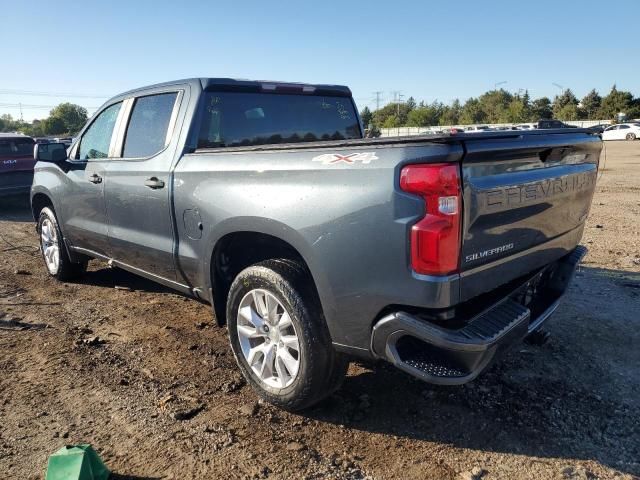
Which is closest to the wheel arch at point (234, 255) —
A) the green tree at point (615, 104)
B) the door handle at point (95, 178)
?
the door handle at point (95, 178)

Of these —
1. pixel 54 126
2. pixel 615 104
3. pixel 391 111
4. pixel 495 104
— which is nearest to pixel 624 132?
pixel 615 104

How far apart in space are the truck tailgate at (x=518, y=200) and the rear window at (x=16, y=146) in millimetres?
10992

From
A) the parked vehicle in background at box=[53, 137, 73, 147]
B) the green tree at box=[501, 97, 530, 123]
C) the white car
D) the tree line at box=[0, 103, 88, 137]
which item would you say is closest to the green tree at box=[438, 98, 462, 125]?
the green tree at box=[501, 97, 530, 123]

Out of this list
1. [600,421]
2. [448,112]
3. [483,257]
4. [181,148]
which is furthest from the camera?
[448,112]

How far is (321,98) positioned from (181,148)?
1.50 meters

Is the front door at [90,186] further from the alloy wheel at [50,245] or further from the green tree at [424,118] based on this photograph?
the green tree at [424,118]

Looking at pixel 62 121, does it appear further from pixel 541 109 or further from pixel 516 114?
pixel 541 109

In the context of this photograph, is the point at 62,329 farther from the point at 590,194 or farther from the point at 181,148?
the point at 590,194

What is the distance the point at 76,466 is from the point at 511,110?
82682 millimetres

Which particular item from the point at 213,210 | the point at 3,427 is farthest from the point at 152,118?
the point at 3,427

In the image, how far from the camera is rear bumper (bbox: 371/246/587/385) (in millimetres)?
2396

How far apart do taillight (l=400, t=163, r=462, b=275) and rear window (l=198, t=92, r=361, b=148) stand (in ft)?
6.52

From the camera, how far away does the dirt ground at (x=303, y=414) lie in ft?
8.79

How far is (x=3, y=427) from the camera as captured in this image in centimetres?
304
